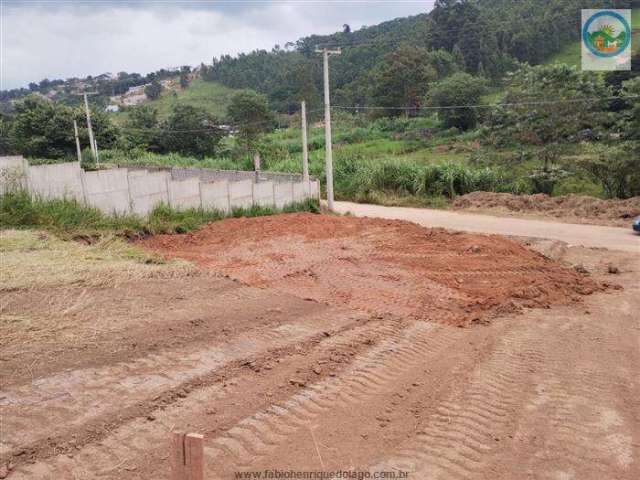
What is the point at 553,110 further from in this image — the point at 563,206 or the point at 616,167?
the point at 563,206

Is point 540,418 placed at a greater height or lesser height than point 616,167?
lesser

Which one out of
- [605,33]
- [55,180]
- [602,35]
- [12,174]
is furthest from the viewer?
[602,35]

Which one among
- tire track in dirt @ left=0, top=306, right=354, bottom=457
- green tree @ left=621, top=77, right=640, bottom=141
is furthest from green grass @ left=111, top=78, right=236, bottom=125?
tire track in dirt @ left=0, top=306, right=354, bottom=457

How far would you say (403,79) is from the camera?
52.9 meters

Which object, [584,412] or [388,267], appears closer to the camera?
[584,412]

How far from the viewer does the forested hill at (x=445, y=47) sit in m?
54.9

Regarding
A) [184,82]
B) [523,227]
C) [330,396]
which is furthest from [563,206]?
[184,82]

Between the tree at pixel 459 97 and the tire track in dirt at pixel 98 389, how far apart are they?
129 ft

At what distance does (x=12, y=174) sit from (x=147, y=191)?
318 centimetres

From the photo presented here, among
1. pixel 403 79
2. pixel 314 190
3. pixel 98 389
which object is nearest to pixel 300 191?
pixel 314 190

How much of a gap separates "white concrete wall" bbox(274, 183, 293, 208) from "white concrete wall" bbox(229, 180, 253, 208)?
4.63 feet

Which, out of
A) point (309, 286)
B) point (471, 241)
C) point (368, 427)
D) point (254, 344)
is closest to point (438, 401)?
point (368, 427)

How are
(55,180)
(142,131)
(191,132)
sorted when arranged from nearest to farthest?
→ (55,180), (191,132), (142,131)

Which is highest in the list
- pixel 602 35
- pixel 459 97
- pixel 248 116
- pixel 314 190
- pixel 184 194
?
pixel 602 35
